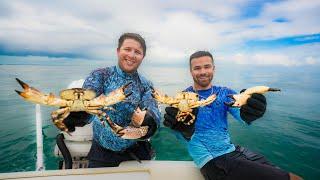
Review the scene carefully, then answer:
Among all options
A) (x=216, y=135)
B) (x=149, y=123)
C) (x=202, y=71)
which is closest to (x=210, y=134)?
(x=216, y=135)

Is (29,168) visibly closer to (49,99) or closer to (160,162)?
(160,162)

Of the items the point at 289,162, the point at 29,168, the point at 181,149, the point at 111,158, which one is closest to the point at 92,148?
the point at 111,158

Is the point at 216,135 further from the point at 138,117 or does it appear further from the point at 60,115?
the point at 60,115

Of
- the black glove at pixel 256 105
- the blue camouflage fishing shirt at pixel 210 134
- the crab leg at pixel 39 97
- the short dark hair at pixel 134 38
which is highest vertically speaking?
the short dark hair at pixel 134 38

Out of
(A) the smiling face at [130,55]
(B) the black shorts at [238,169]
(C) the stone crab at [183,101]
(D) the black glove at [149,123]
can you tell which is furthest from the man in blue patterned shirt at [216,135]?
(A) the smiling face at [130,55]

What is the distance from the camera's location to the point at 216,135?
11.8 ft

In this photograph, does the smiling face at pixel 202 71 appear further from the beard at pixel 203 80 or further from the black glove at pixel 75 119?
the black glove at pixel 75 119

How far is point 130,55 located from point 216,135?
54.0 inches

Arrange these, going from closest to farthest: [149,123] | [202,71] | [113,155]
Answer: [149,123]
[113,155]
[202,71]

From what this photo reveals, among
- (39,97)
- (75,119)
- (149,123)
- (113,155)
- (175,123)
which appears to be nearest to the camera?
(39,97)

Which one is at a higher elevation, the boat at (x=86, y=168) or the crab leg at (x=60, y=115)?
the crab leg at (x=60, y=115)

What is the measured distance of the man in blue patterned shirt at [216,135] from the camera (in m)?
3.25

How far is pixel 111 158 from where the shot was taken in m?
3.63

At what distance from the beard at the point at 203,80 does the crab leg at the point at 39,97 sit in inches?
71.5
